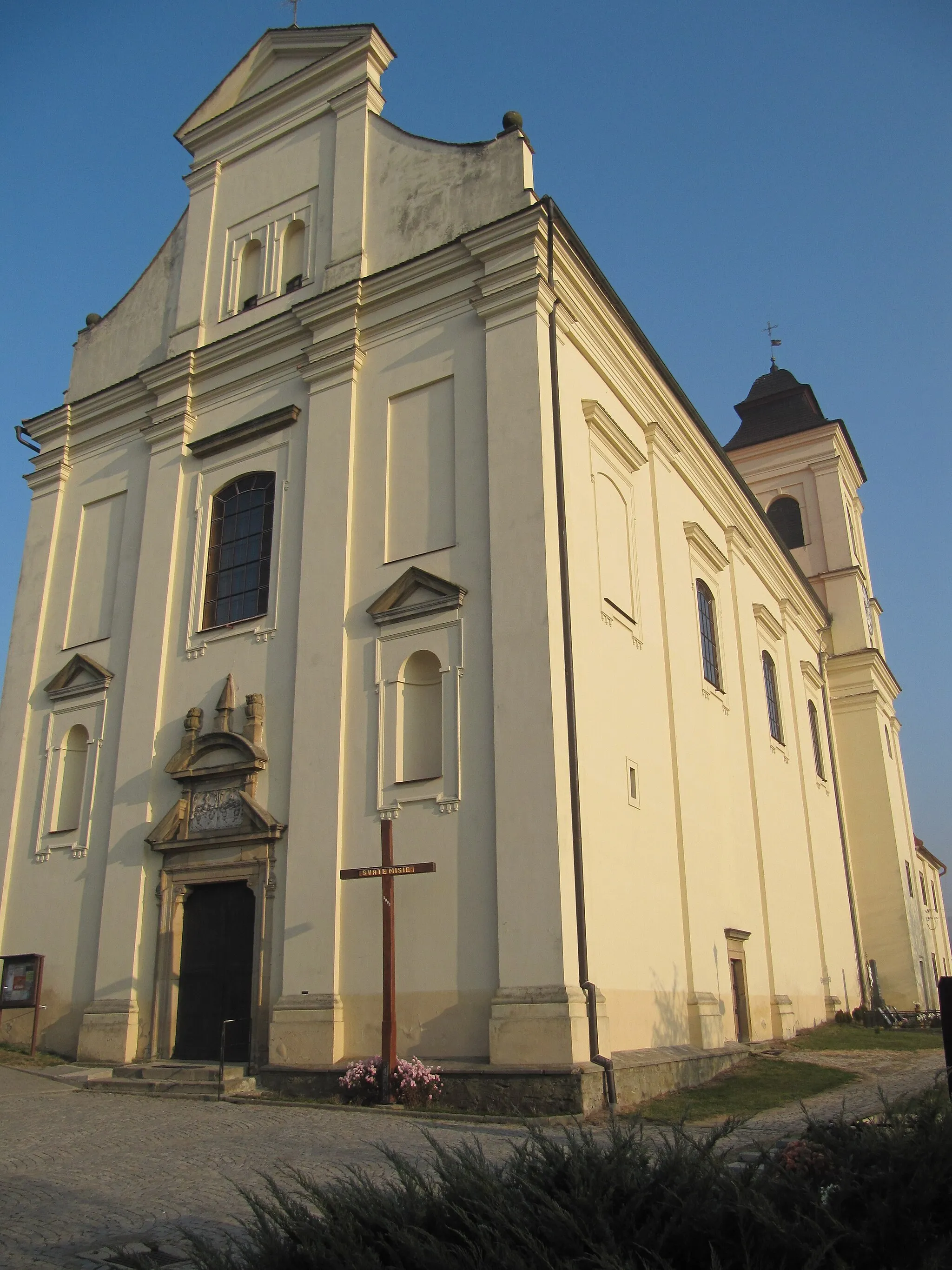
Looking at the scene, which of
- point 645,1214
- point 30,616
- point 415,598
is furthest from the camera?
point 30,616

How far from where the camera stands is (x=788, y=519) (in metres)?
33.4

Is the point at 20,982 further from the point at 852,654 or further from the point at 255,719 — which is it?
the point at 852,654

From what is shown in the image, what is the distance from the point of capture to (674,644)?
16.7 metres

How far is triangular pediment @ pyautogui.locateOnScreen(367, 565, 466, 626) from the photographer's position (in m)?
13.2

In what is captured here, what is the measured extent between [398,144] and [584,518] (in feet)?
23.0

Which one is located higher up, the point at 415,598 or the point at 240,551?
the point at 240,551

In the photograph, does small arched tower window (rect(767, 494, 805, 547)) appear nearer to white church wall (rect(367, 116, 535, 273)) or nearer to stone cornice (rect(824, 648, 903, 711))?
stone cornice (rect(824, 648, 903, 711))

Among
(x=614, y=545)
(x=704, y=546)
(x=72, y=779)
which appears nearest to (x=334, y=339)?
(x=614, y=545)

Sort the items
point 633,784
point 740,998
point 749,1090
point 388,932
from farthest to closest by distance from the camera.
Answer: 1. point 740,998
2. point 633,784
3. point 749,1090
4. point 388,932

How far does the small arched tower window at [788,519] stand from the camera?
32906mm

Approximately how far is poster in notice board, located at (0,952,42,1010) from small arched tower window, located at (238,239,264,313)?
421 inches

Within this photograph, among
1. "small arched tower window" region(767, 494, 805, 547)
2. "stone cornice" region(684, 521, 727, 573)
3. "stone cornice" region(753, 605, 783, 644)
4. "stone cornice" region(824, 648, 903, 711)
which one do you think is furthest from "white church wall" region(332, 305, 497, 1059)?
"small arched tower window" region(767, 494, 805, 547)

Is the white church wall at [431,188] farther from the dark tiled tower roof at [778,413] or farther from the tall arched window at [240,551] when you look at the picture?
the dark tiled tower roof at [778,413]

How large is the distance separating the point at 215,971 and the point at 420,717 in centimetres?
439
